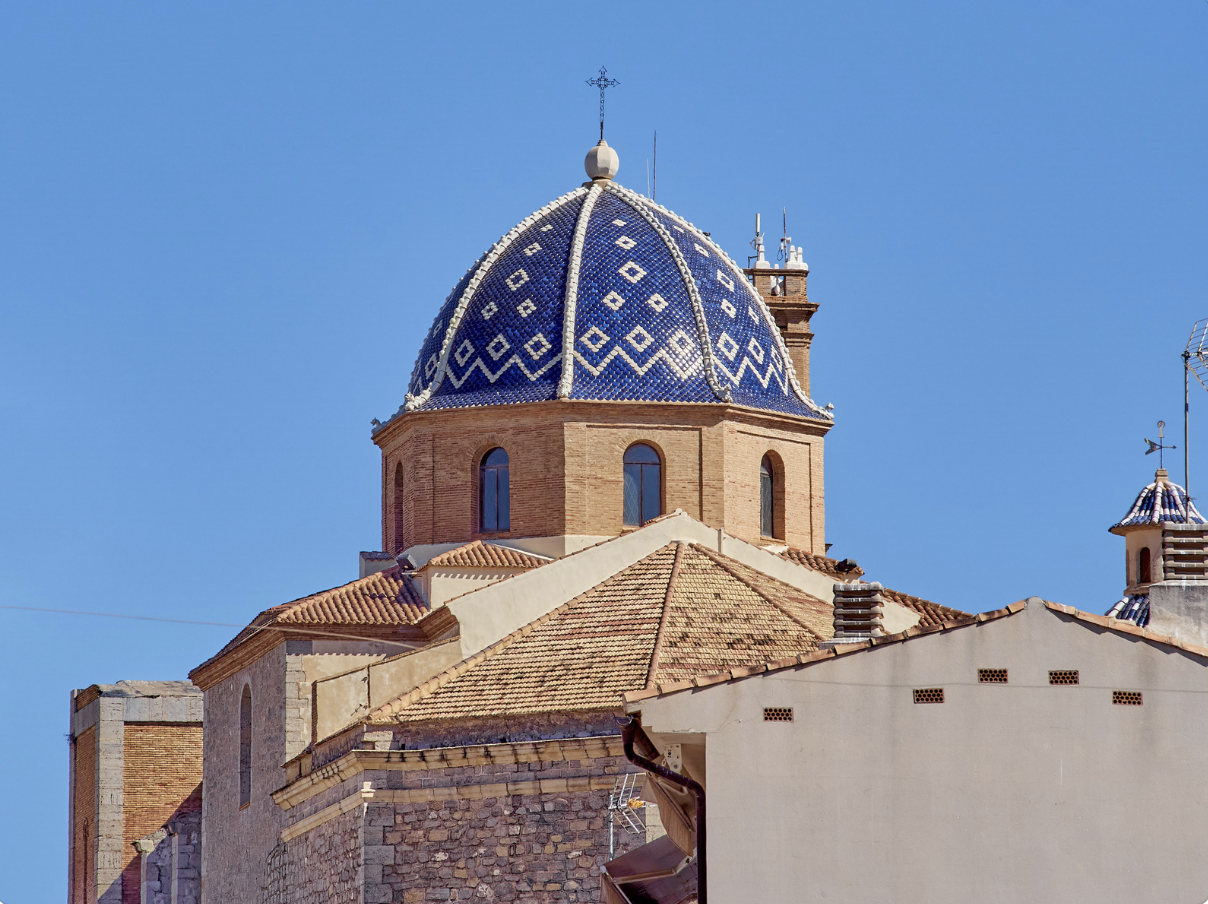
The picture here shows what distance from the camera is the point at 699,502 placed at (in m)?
28.1

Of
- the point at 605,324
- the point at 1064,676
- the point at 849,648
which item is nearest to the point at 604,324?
the point at 605,324

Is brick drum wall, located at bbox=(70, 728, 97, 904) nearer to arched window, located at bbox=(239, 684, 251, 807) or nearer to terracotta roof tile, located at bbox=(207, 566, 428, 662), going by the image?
arched window, located at bbox=(239, 684, 251, 807)

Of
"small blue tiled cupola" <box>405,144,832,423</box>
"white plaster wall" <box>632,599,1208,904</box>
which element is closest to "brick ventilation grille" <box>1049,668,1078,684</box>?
"white plaster wall" <box>632,599,1208,904</box>

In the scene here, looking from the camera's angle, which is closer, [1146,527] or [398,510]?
[398,510]

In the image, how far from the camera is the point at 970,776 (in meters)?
14.7

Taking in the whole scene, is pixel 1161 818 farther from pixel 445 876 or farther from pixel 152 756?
pixel 152 756

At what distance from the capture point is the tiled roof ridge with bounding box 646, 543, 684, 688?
20953 millimetres

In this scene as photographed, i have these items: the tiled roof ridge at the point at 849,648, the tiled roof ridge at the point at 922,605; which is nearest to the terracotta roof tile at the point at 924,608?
the tiled roof ridge at the point at 922,605

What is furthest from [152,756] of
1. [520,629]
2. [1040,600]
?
[1040,600]

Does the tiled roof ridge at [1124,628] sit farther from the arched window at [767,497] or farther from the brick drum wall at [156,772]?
the brick drum wall at [156,772]

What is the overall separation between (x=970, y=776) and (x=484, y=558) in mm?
12875

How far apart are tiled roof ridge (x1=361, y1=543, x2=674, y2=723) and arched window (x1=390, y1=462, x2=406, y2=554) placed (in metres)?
6.22

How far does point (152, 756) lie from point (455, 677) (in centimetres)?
1500

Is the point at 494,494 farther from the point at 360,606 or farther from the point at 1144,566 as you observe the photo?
the point at 1144,566
